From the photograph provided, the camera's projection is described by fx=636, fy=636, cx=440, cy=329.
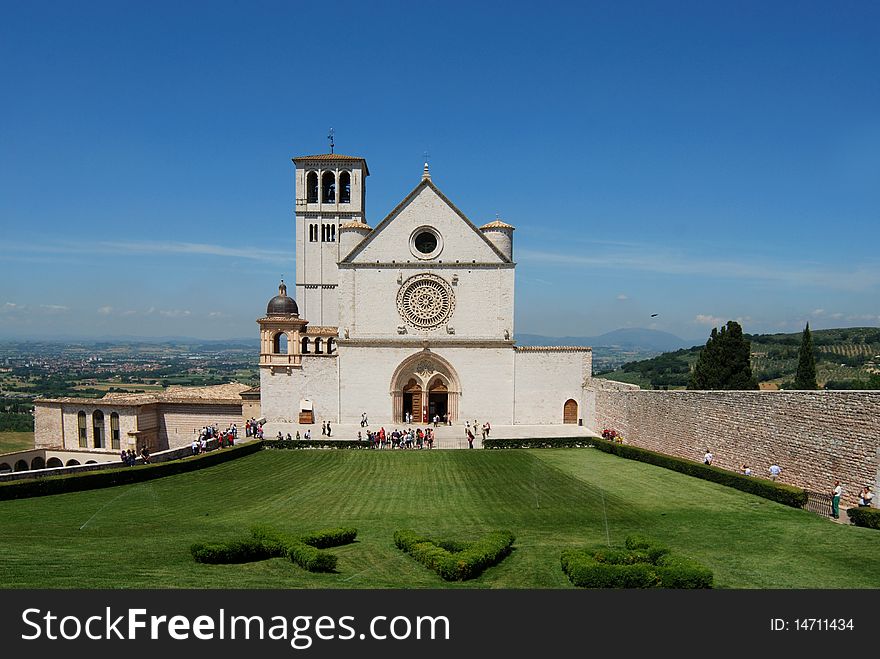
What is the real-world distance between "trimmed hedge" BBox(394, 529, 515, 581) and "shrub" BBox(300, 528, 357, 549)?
106cm

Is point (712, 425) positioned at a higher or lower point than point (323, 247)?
lower

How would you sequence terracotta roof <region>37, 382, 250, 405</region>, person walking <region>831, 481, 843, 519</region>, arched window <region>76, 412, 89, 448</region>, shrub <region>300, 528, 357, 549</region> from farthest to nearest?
arched window <region>76, 412, 89, 448</region>, terracotta roof <region>37, 382, 250, 405</region>, person walking <region>831, 481, 843, 519</region>, shrub <region>300, 528, 357, 549</region>

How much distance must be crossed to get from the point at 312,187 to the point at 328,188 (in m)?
1.24

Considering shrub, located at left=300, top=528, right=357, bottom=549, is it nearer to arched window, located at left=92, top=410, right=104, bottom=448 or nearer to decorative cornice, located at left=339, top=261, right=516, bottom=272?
decorative cornice, located at left=339, top=261, right=516, bottom=272

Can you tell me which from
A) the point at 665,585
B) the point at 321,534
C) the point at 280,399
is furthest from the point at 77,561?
the point at 280,399

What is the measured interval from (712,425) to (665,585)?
1593 centimetres

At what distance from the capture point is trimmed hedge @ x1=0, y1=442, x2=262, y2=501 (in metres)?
19.0

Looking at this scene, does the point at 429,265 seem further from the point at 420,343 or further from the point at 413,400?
the point at 413,400

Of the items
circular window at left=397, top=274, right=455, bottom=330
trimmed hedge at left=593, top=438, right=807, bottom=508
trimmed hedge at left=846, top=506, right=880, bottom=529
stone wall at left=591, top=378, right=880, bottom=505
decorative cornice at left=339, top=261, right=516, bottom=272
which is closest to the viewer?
trimmed hedge at left=846, top=506, right=880, bottom=529

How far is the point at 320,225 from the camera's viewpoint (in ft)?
161

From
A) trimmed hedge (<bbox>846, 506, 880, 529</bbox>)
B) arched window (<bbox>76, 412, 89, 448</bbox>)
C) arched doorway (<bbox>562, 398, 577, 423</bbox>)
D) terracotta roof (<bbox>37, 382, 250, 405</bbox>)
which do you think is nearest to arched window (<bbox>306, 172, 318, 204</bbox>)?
terracotta roof (<bbox>37, 382, 250, 405</bbox>)

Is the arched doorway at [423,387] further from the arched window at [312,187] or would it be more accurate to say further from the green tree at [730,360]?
the arched window at [312,187]
